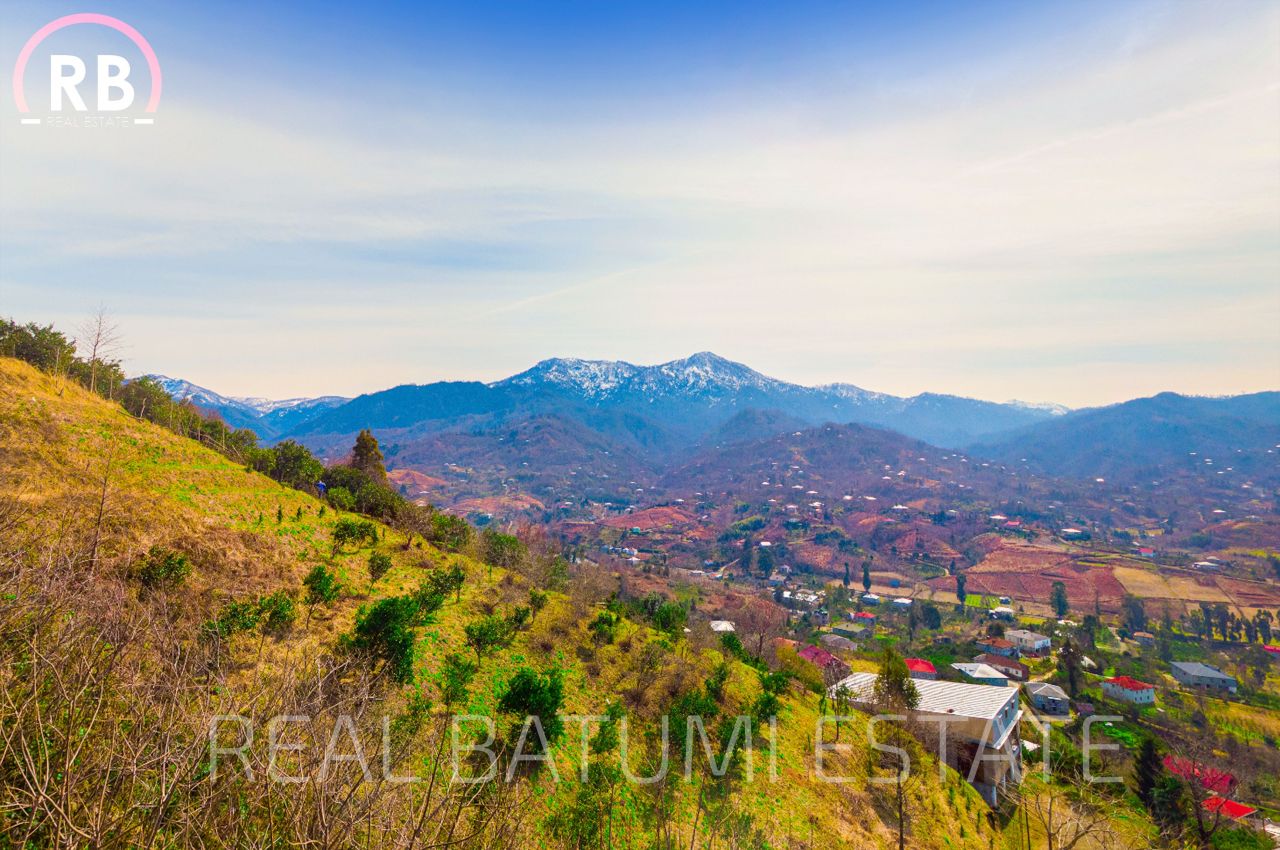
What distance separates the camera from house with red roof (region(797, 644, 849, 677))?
3706cm

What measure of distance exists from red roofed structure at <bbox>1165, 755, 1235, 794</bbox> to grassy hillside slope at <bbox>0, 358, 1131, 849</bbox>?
57.4ft

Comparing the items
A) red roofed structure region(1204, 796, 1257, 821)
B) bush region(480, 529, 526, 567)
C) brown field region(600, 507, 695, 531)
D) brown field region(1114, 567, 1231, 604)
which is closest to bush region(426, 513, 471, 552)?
bush region(480, 529, 526, 567)

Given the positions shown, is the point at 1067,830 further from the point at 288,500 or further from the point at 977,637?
the point at 977,637

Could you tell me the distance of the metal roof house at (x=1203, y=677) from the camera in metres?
51.6

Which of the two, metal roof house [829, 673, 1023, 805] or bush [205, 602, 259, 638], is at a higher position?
bush [205, 602, 259, 638]

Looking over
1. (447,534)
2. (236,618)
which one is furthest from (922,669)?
(236,618)

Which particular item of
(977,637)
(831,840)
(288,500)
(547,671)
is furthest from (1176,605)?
(288,500)

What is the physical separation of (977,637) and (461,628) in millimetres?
71536

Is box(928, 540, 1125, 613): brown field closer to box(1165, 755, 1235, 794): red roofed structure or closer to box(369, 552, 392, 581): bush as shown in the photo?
box(1165, 755, 1235, 794): red roofed structure

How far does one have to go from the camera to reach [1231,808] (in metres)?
29.5

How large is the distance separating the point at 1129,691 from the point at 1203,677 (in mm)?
13571

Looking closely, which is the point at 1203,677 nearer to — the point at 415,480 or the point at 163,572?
the point at 163,572

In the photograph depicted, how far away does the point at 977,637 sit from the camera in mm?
66500

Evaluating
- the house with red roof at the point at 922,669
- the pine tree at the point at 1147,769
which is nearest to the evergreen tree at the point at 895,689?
the pine tree at the point at 1147,769
